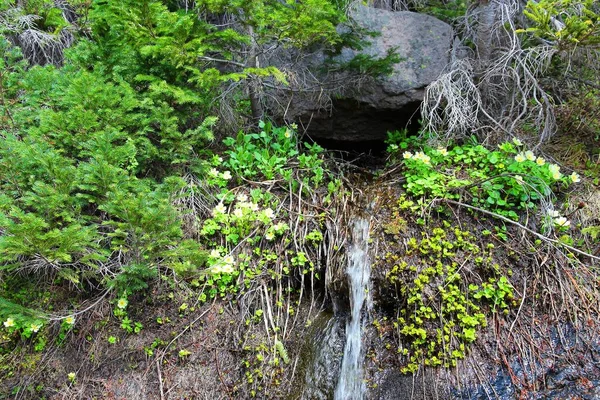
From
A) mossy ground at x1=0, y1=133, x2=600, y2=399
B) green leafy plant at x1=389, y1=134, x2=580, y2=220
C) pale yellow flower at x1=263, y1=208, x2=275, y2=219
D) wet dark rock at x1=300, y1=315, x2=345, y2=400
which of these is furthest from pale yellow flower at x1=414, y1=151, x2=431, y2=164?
wet dark rock at x1=300, y1=315, x2=345, y2=400

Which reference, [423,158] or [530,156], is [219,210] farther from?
[530,156]

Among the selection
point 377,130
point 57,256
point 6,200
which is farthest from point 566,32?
point 6,200

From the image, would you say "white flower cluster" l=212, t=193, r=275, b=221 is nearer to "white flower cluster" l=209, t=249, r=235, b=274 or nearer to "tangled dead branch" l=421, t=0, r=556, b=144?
"white flower cluster" l=209, t=249, r=235, b=274

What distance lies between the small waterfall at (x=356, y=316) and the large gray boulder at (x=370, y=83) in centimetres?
165

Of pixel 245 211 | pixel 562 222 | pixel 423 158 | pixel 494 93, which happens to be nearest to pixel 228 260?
pixel 245 211

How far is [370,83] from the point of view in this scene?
4410mm

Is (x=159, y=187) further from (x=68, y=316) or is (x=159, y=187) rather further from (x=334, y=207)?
(x=334, y=207)

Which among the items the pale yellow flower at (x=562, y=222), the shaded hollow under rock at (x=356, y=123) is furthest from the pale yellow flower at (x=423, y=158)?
the pale yellow flower at (x=562, y=222)

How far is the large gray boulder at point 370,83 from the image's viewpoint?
4.36 meters

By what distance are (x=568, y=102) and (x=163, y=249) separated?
4.20 meters

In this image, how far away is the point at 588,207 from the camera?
321 centimetres

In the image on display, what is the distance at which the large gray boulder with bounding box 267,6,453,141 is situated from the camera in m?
4.36

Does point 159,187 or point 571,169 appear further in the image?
point 571,169

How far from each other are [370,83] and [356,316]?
2.54m
